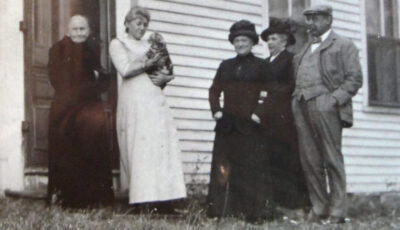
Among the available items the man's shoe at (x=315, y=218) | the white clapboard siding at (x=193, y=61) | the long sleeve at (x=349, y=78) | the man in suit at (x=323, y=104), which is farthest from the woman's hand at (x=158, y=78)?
the man's shoe at (x=315, y=218)

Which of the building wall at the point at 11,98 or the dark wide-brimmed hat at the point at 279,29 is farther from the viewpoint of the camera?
the dark wide-brimmed hat at the point at 279,29

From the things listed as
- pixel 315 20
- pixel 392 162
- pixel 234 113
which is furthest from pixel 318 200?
pixel 392 162

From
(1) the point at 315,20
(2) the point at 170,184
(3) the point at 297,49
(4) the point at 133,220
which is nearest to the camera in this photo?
(4) the point at 133,220

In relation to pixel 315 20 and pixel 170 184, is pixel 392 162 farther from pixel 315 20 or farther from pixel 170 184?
pixel 170 184

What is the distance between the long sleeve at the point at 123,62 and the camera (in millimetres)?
7473

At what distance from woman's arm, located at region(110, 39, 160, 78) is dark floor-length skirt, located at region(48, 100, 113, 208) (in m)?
0.48

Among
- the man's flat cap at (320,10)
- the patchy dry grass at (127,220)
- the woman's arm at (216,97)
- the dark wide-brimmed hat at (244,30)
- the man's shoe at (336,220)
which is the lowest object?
the man's shoe at (336,220)

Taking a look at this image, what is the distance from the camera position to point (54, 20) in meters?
8.12

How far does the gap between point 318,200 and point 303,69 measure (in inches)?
46.6

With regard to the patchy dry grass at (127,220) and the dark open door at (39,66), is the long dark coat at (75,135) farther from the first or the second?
the dark open door at (39,66)

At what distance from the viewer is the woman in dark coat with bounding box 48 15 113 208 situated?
7500 mm

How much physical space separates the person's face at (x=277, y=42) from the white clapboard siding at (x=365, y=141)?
284cm

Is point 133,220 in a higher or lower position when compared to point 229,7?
lower

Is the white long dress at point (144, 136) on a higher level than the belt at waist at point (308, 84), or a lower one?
lower
